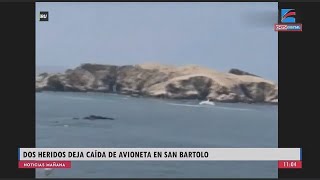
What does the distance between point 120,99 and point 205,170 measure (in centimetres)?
177

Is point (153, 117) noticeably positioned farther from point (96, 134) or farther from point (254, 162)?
point (254, 162)

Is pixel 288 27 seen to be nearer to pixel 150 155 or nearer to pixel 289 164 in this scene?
pixel 289 164

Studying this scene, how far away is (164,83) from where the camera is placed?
8.78 metres

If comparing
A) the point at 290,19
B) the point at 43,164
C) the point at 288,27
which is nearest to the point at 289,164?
the point at 288,27

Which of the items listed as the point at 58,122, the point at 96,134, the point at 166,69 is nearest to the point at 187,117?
the point at 166,69

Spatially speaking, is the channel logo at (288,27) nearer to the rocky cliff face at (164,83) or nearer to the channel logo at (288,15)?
the channel logo at (288,15)

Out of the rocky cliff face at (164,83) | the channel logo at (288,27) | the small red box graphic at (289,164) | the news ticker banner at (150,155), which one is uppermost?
the channel logo at (288,27)

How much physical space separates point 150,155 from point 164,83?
1226 mm

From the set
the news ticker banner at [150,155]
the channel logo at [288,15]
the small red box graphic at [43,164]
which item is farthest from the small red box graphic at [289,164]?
the small red box graphic at [43,164]

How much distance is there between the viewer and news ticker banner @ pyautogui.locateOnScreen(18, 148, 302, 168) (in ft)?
27.3

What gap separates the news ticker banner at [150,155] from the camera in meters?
8.33

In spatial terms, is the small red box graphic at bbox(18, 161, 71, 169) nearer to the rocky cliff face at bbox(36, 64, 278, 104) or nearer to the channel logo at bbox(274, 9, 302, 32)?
the rocky cliff face at bbox(36, 64, 278, 104)

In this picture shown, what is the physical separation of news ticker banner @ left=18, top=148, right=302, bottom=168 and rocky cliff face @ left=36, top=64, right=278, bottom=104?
2.80 ft

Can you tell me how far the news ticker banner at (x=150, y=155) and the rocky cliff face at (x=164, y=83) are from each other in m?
0.85
